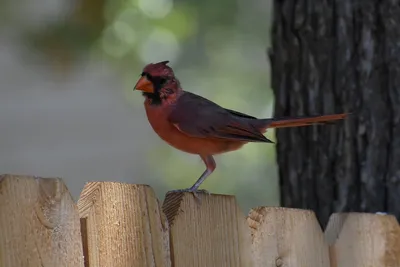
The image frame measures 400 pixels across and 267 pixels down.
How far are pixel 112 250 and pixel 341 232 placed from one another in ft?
2.89

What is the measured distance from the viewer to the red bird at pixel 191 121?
11.0ft

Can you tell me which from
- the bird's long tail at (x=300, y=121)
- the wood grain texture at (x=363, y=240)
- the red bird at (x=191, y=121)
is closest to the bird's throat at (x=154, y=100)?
the red bird at (x=191, y=121)

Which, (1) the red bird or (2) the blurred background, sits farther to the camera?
(2) the blurred background

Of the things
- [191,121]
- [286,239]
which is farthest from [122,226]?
[191,121]

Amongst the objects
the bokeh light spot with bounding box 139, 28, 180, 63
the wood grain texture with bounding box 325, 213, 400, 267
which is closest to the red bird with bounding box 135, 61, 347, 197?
the wood grain texture with bounding box 325, 213, 400, 267

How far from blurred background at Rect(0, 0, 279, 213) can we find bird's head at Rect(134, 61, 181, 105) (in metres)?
2.28

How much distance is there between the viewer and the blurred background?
20.0 feet

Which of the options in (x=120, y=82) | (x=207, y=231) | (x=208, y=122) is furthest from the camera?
(x=120, y=82)

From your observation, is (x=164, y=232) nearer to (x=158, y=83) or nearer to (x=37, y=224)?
(x=37, y=224)

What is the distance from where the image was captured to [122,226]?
2.33m

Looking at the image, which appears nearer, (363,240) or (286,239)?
(286,239)

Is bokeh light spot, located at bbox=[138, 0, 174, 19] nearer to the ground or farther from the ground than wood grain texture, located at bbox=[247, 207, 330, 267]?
farther from the ground

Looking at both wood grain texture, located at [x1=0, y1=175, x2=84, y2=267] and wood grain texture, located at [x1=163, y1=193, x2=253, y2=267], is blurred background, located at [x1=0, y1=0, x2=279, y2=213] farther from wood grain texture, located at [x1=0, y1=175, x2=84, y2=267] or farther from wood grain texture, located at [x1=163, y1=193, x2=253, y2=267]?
wood grain texture, located at [x1=0, y1=175, x2=84, y2=267]

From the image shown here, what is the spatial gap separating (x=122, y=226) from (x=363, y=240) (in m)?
0.95
